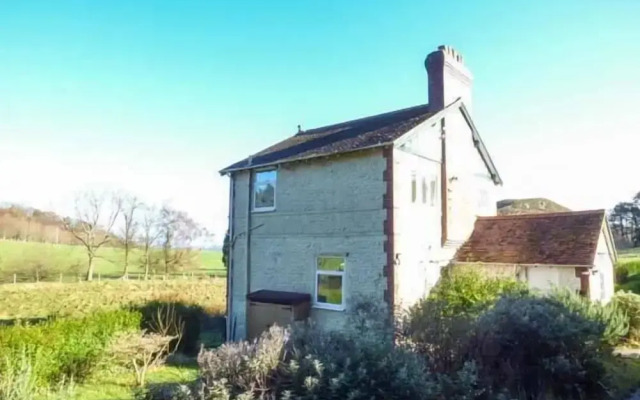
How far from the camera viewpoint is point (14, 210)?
54969mm

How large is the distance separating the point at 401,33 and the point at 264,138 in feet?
32.2

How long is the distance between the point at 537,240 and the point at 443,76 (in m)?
7.29

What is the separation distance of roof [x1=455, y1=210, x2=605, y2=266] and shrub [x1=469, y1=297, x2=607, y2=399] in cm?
566

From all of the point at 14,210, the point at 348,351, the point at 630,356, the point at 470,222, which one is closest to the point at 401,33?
the point at 470,222

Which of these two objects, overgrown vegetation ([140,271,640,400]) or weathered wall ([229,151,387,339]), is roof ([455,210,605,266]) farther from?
weathered wall ([229,151,387,339])

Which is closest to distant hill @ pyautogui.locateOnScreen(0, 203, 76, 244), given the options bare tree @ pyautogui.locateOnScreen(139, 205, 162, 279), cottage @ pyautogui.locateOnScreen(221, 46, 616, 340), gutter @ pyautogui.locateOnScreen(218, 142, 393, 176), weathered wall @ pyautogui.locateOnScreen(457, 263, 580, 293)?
bare tree @ pyautogui.locateOnScreen(139, 205, 162, 279)

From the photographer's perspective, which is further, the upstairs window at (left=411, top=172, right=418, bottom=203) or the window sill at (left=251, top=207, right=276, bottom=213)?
the window sill at (left=251, top=207, right=276, bottom=213)

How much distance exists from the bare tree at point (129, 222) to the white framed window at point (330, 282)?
39.0 m

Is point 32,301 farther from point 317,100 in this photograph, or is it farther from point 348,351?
point 348,351

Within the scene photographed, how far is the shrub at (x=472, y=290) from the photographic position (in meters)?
12.2

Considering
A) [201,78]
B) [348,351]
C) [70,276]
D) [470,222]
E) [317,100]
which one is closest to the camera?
[348,351]

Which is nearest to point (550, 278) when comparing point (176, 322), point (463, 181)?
point (463, 181)

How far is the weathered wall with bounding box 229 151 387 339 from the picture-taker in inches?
538

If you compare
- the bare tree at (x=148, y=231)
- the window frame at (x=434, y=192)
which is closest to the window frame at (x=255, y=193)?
the window frame at (x=434, y=192)
